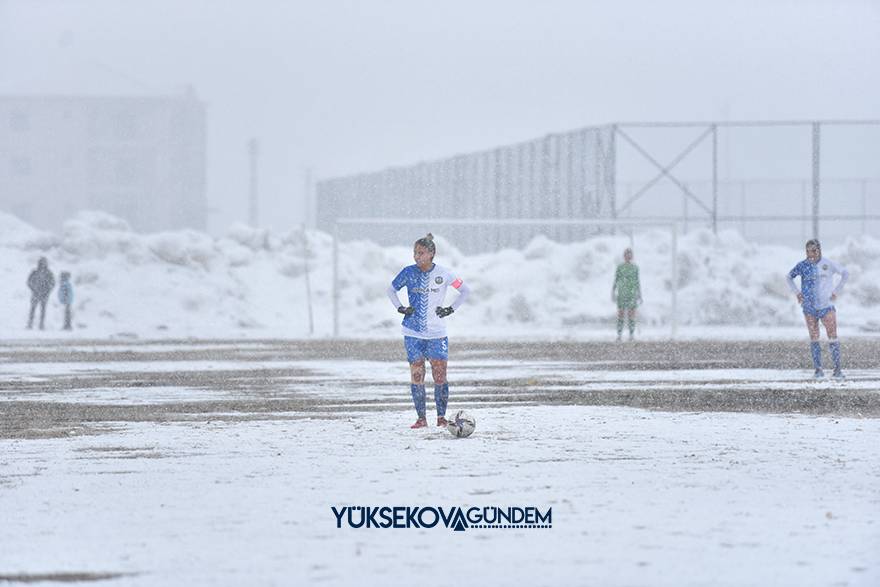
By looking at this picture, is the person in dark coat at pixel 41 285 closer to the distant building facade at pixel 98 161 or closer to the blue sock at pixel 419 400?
the blue sock at pixel 419 400

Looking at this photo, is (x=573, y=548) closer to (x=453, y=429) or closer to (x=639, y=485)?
(x=639, y=485)

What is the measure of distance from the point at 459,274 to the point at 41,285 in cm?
1097

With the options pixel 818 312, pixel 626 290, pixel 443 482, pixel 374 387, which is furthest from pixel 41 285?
pixel 443 482

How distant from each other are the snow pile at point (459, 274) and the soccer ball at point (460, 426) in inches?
996

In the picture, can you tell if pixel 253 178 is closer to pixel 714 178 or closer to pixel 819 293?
pixel 714 178

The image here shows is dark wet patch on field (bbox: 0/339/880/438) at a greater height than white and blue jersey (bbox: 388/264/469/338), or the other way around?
white and blue jersey (bbox: 388/264/469/338)

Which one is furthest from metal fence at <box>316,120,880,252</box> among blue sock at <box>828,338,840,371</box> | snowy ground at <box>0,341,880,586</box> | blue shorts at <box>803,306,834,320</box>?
snowy ground at <box>0,341,880,586</box>

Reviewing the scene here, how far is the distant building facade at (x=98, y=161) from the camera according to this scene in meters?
91.8

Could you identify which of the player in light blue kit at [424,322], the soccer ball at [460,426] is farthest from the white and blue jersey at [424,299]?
the soccer ball at [460,426]

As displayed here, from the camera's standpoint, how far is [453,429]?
1266 cm

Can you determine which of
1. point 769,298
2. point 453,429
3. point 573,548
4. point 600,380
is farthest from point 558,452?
point 769,298

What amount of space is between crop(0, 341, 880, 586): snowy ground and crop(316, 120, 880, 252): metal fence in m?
23.3

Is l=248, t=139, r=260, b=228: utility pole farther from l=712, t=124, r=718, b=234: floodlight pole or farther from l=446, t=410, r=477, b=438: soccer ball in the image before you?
l=446, t=410, r=477, b=438: soccer ball

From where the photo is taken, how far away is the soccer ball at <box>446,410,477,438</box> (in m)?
12.7
